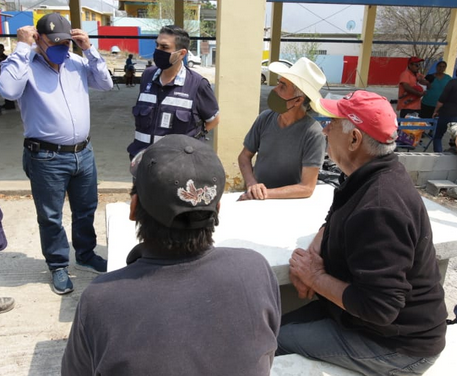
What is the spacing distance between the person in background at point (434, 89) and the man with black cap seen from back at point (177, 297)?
30.3ft

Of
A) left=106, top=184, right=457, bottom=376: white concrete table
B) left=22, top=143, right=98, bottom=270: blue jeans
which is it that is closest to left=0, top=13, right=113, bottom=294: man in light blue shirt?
left=22, top=143, right=98, bottom=270: blue jeans

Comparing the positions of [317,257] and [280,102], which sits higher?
[280,102]

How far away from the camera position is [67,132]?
9.64ft

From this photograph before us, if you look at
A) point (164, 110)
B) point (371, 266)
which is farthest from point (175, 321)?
point (164, 110)

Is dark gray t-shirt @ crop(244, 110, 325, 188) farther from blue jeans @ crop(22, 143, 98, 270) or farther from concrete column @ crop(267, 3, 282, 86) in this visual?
concrete column @ crop(267, 3, 282, 86)

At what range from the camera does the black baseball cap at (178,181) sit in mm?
1018

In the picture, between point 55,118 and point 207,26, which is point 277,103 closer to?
point 55,118

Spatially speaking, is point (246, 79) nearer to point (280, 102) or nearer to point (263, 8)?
point (263, 8)

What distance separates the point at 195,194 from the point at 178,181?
53 mm

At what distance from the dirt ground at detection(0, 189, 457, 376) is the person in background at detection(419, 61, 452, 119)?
6165 millimetres

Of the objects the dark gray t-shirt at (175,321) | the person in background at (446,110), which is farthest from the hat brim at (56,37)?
the person in background at (446,110)

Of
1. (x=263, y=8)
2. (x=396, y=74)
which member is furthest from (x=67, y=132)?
(x=396, y=74)

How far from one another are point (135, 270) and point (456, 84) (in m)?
7.76

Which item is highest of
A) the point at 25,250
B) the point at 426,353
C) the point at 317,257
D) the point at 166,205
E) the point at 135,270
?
the point at 166,205
